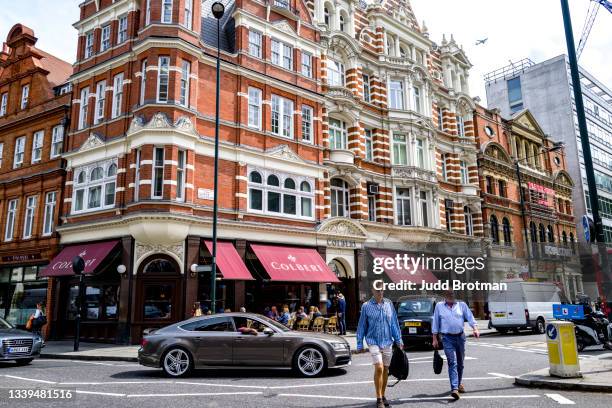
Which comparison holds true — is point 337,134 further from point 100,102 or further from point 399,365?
point 399,365

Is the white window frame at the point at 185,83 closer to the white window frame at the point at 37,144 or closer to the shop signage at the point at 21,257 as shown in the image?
the white window frame at the point at 37,144

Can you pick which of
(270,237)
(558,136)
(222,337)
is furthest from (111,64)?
(558,136)

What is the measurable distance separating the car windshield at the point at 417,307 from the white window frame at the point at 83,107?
686 inches

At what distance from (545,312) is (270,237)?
13415 millimetres

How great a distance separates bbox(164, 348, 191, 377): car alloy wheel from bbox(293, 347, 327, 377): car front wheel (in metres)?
2.53

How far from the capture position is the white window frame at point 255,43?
79.8ft

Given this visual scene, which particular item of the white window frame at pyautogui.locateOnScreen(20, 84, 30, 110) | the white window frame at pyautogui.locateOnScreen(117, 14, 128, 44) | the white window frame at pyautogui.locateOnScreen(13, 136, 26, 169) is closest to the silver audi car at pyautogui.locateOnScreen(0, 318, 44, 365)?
the white window frame at pyautogui.locateOnScreen(117, 14, 128, 44)

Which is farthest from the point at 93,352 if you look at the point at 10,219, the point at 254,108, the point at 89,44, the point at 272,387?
the point at 89,44

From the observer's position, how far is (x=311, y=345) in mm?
11242

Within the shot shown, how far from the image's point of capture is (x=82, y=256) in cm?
2081

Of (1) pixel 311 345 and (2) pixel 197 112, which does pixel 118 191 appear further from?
(1) pixel 311 345

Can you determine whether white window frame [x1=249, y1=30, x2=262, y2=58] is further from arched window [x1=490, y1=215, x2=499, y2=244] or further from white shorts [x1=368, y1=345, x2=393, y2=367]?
arched window [x1=490, y1=215, x2=499, y2=244]

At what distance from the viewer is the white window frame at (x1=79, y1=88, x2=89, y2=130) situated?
23.7 metres

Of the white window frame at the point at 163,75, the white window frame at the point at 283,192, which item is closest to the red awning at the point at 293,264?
the white window frame at the point at 283,192
